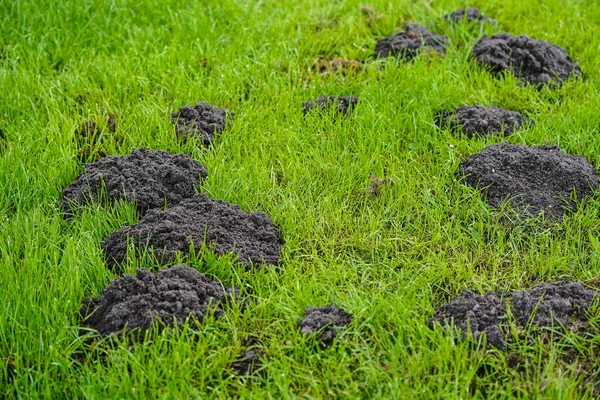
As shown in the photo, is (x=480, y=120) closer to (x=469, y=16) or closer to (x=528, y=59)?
(x=528, y=59)

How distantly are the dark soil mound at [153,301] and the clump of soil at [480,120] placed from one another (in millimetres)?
2042

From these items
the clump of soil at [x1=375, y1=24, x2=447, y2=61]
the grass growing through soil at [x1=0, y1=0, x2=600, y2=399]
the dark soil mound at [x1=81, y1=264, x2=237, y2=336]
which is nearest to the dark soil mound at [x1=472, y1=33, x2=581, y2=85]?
the grass growing through soil at [x1=0, y1=0, x2=600, y2=399]

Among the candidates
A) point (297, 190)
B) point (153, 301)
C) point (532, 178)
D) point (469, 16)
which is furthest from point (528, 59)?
point (153, 301)

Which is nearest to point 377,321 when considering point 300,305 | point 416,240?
point 300,305

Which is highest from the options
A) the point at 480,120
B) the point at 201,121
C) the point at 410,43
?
the point at 410,43

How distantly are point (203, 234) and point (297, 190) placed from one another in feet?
2.51

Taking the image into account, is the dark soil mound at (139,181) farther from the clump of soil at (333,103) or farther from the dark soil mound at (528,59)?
the dark soil mound at (528,59)

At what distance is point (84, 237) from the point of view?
3.99m

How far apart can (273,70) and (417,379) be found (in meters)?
2.91

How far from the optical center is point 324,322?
345cm

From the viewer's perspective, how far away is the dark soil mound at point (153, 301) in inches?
135

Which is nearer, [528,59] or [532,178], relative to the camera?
[532,178]

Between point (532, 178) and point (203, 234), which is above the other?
point (532, 178)

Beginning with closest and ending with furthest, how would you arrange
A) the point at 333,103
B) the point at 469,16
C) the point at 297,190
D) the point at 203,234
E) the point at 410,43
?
the point at 203,234, the point at 297,190, the point at 333,103, the point at 410,43, the point at 469,16
